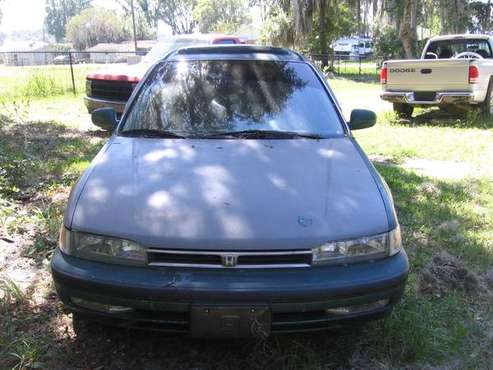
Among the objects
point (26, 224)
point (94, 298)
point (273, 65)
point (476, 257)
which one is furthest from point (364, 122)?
point (26, 224)

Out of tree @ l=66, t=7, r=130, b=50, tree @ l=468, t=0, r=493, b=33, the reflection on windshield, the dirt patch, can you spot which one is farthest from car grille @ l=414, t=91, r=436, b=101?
tree @ l=66, t=7, r=130, b=50

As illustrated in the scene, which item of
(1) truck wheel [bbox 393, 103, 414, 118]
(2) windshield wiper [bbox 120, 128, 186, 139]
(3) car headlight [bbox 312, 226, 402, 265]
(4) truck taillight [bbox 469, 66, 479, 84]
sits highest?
(2) windshield wiper [bbox 120, 128, 186, 139]

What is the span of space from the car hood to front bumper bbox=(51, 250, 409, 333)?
146mm

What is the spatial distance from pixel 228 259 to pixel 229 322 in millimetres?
284

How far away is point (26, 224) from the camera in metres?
4.86

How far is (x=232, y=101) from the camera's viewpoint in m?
3.92

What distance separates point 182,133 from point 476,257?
2.50 meters

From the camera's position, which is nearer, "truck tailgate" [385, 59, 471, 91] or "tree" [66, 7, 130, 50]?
"truck tailgate" [385, 59, 471, 91]

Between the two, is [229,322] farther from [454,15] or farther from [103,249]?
[454,15]

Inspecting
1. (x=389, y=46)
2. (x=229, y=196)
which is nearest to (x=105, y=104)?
(x=229, y=196)

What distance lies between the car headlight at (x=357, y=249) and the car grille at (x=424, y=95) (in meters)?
8.53

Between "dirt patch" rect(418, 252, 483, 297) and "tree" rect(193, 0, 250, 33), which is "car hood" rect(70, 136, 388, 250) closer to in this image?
"dirt patch" rect(418, 252, 483, 297)

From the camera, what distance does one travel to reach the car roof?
14.2 ft

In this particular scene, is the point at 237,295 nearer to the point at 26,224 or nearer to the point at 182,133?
→ the point at 182,133
